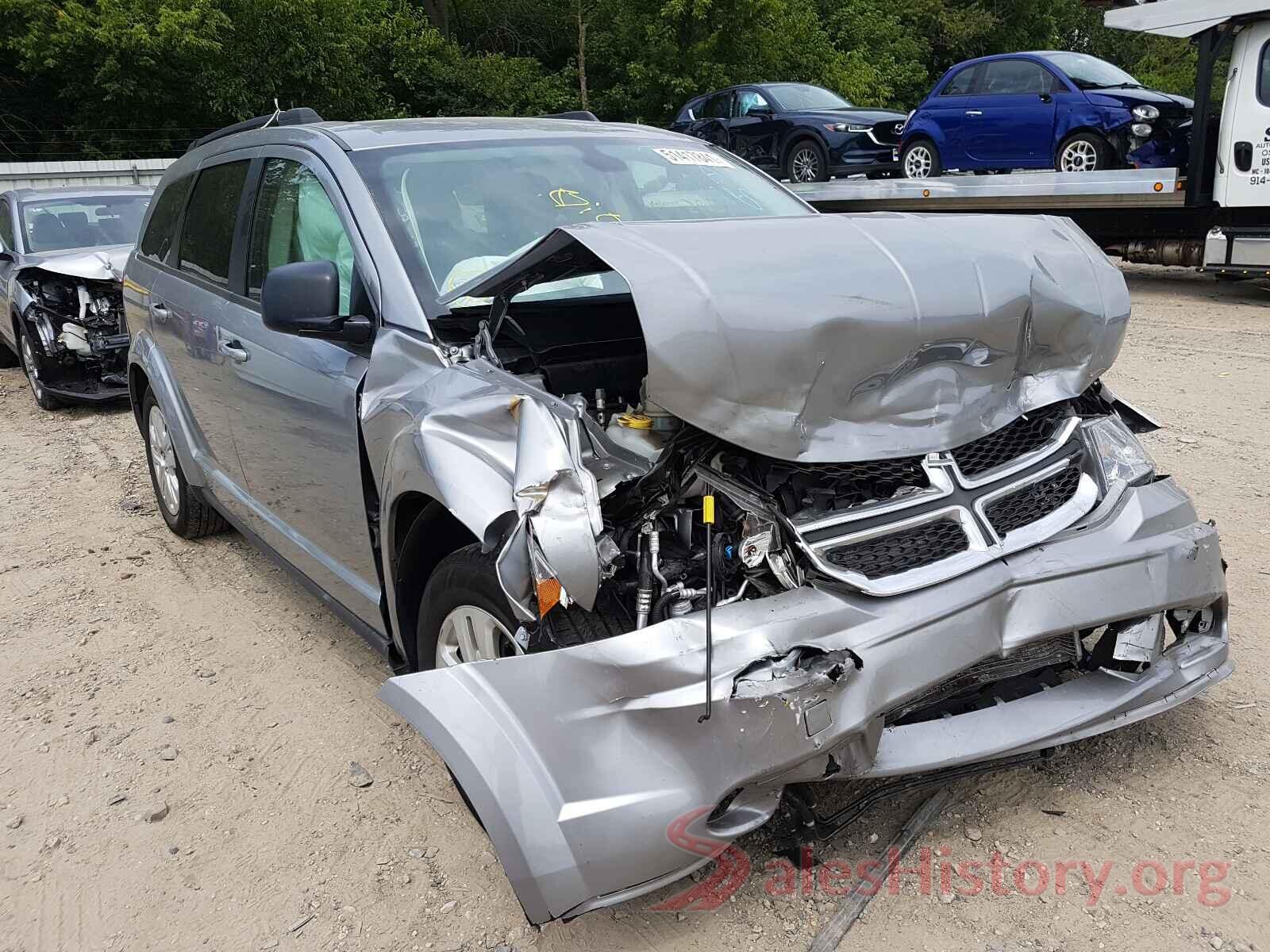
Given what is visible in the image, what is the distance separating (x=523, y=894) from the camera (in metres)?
2.22

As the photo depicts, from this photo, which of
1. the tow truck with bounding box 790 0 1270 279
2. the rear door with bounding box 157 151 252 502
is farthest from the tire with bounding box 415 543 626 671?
the tow truck with bounding box 790 0 1270 279

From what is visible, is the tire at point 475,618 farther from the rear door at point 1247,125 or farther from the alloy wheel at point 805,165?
the alloy wheel at point 805,165

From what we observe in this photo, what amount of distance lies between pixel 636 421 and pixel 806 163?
1304 centimetres

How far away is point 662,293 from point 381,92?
25.6m

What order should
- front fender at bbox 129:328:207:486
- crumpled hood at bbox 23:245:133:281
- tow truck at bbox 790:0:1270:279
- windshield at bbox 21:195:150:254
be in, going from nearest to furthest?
1. front fender at bbox 129:328:207:486
2. crumpled hood at bbox 23:245:133:281
3. windshield at bbox 21:195:150:254
4. tow truck at bbox 790:0:1270:279

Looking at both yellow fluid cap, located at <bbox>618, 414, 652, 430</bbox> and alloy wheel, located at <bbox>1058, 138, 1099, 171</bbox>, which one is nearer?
yellow fluid cap, located at <bbox>618, 414, 652, 430</bbox>

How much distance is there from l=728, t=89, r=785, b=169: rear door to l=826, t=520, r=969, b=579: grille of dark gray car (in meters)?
13.3

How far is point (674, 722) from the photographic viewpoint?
2223 mm

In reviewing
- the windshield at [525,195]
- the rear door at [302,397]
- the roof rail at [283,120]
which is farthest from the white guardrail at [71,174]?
the windshield at [525,195]

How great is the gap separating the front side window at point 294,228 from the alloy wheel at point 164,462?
61.7 inches

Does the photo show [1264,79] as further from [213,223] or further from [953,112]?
[213,223]

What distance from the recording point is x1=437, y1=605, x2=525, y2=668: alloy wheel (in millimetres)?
2637

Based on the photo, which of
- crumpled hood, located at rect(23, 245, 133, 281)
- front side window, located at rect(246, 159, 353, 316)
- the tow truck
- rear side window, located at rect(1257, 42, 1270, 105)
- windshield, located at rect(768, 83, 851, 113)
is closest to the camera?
front side window, located at rect(246, 159, 353, 316)

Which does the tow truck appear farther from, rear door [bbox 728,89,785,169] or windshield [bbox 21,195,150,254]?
windshield [bbox 21,195,150,254]
